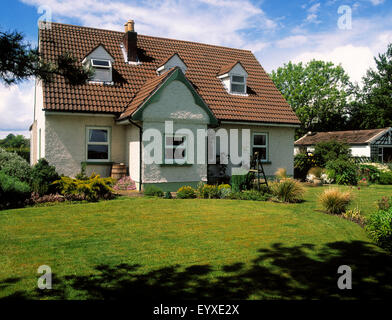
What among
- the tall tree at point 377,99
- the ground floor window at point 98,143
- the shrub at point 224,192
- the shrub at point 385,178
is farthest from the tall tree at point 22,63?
the tall tree at point 377,99

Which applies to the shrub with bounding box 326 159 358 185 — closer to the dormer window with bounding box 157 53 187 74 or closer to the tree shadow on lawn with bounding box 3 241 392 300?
the dormer window with bounding box 157 53 187 74

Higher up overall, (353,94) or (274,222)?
(353,94)

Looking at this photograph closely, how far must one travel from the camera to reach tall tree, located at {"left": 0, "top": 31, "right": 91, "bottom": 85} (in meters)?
5.83

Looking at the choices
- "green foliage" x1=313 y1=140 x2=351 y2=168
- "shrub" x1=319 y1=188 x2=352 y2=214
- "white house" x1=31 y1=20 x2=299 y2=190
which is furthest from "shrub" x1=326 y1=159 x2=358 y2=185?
"shrub" x1=319 y1=188 x2=352 y2=214

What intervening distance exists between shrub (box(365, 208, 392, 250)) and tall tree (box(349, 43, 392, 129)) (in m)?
44.0

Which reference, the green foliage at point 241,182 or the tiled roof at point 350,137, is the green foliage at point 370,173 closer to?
the tiled roof at point 350,137

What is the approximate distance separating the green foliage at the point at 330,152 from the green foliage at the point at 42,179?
17622 millimetres

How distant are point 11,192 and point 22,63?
728 cm

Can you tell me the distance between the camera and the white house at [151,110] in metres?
16.1
